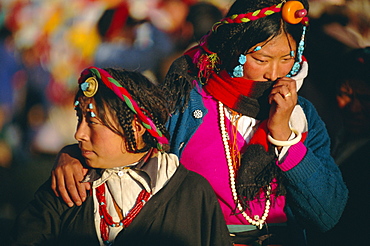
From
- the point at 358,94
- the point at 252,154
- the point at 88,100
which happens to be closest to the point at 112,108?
the point at 88,100

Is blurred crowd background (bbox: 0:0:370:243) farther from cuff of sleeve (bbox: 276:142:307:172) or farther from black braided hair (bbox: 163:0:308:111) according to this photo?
cuff of sleeve (bbox: 276:142:307:172)

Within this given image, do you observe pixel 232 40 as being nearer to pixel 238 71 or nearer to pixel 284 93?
pixel 238 71

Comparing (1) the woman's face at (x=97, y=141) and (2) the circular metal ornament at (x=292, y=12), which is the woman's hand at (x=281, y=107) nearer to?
(2) the circular metal ornament at (x=292, y=12)

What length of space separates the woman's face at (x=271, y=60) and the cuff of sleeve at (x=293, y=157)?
355 mm

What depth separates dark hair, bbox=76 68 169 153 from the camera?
6.36 ft

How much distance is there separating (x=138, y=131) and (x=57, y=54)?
7.32 ft

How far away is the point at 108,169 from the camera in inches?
79.3

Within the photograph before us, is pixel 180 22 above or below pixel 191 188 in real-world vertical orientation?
above

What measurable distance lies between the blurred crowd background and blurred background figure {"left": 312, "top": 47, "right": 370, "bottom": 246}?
114 centimetres

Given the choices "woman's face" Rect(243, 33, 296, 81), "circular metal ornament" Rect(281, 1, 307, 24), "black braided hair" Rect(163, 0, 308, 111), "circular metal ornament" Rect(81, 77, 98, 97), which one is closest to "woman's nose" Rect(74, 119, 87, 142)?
"circular metal ornament" Rect(81, 77, 98, 97)

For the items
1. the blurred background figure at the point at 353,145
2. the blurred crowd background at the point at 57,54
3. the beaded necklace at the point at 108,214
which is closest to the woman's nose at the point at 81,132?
the beaded necklace at the point at 108,214

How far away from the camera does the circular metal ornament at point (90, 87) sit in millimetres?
1913

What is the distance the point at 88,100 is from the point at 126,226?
1.87 feet

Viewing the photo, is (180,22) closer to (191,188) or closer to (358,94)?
(358,94)
